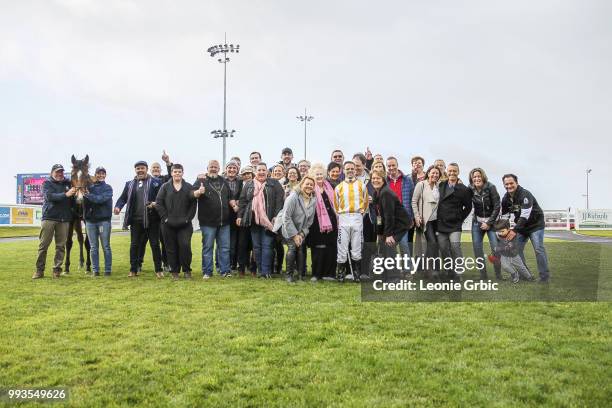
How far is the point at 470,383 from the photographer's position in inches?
143

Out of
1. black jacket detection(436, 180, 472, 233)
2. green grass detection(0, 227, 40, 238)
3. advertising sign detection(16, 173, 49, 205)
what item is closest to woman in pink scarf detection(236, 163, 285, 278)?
black jacket detection(436, 180, 472, 233)

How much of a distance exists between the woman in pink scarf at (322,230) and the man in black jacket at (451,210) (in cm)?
187

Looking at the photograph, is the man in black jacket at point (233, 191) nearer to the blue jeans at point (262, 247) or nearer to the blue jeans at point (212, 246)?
the blue jeans at point (212, 246)

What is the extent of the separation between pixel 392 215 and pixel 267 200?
2357mm

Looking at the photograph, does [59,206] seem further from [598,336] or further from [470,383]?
[598,336]

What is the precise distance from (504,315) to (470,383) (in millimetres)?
2471

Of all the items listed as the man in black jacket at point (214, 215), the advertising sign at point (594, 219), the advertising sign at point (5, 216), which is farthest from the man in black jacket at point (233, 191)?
the advertising sign at point (594, 219)

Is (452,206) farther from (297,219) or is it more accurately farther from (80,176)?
(80,176)

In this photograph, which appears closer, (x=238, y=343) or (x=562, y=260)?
(x=238, y=343)

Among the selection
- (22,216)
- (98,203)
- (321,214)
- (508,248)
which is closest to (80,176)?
(98,203)

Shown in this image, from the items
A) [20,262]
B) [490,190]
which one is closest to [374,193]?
[490,190]

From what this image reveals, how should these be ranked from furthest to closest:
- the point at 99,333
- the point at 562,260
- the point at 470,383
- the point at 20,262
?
the point at 20,262 → the point at 562,260 → the point at 99,333 → the point at 470,383

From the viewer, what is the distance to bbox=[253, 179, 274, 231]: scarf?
8.93 m

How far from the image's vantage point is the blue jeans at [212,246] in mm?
9141
